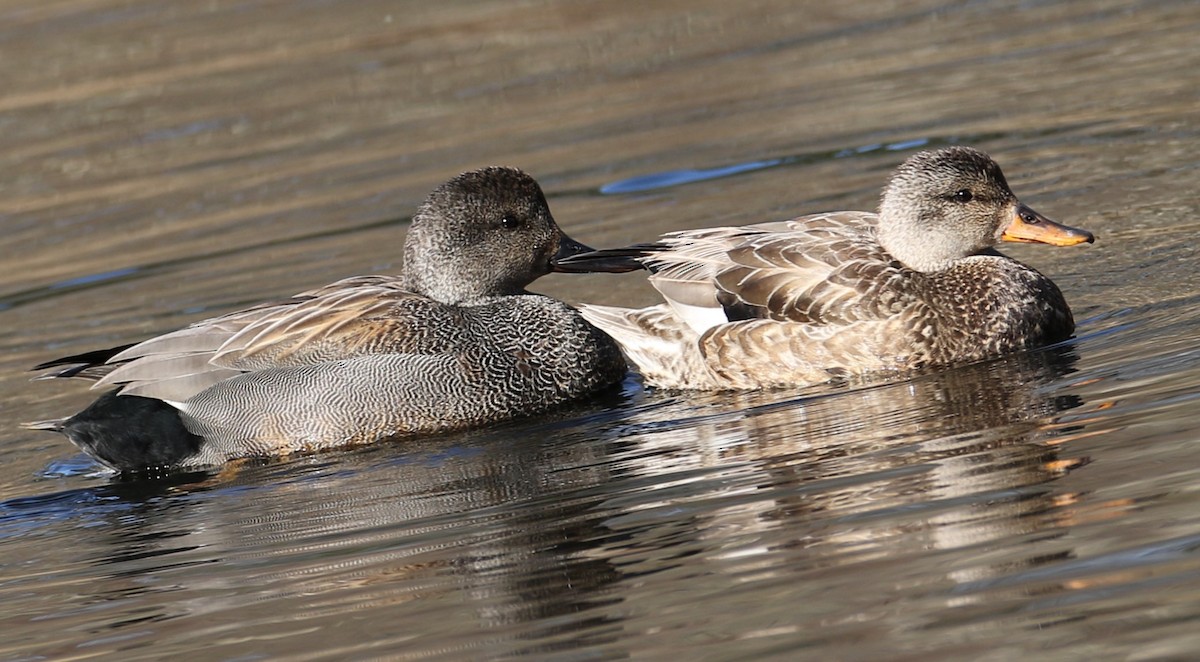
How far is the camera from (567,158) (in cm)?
1452

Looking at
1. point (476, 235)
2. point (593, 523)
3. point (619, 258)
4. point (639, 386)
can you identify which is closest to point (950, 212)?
point (619, 258)

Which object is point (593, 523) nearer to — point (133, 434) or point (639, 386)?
point (639, 386)

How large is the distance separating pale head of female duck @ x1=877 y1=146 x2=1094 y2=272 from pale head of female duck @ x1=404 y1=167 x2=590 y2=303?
189 centimetres

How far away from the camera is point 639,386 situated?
972cm

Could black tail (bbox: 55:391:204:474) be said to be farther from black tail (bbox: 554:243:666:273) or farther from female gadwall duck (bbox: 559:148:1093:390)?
female gadwall duck (bbox: 559:148:1093:390)

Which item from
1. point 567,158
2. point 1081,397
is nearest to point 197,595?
point 1081,397

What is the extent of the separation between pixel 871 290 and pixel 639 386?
1526mm

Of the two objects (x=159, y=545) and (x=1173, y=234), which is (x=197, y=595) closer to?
(x=159, y=545)

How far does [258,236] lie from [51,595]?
22.8ft

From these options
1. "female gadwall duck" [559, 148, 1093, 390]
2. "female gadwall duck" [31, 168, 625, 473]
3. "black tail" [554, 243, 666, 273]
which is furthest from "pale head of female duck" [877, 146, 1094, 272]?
"female gadwall duck" [31, 168, 625, 473]

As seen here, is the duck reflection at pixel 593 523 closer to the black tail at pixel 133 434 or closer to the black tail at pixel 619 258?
the black tail at pixel 133 434

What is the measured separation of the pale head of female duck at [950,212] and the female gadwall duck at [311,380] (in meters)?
1.79

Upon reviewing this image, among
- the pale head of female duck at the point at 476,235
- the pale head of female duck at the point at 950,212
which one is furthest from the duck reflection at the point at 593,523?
the pale head of female duck at the point at 476,235

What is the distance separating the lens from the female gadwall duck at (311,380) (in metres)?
9.06
